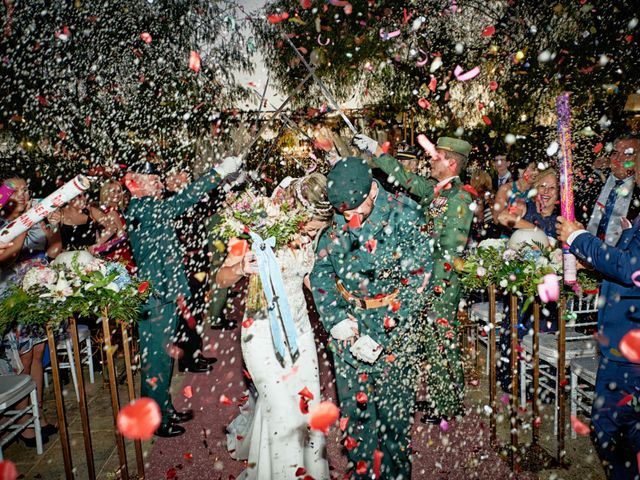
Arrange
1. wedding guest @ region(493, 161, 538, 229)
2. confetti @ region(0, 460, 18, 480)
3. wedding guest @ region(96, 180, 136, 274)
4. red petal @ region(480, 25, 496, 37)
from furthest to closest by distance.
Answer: red petal @ region(480, 25, 496, 37)
wedding guest @ region(493, 161, 538, 229)
wedding guest @ region(96, 180, 136, 274)
confetti @ region(0, 460, 18, 480)

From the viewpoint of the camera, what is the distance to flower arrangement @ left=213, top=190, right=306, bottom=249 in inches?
119

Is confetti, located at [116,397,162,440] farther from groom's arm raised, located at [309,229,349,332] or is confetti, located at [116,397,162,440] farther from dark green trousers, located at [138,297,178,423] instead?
groom's arm raised, located at [309,229,349,332]

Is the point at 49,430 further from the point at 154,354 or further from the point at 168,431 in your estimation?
the point at 154,354

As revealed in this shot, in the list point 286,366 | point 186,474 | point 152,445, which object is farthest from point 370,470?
point 152,445

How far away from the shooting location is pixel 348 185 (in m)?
2.80

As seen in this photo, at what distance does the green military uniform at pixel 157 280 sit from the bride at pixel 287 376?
1.21m

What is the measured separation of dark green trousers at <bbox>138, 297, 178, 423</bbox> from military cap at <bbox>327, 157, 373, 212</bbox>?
2.34 metres

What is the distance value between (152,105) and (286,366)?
773 centimetres

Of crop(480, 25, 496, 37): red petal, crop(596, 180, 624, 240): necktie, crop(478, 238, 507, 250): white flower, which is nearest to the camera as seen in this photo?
crop(596, 180, 624, 240): necktie

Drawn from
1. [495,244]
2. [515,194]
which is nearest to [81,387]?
[495,244]

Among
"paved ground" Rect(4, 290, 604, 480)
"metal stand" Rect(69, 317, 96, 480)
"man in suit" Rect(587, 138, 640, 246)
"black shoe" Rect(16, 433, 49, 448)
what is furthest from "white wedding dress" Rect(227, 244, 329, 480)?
"man in suit" Rect(587, 138, 640, 246)

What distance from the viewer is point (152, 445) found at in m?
3.91

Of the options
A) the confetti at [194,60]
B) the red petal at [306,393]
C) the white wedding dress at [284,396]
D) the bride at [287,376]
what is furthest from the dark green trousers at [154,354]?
the confetti at [194,60]

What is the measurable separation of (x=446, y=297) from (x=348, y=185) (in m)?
1.78
